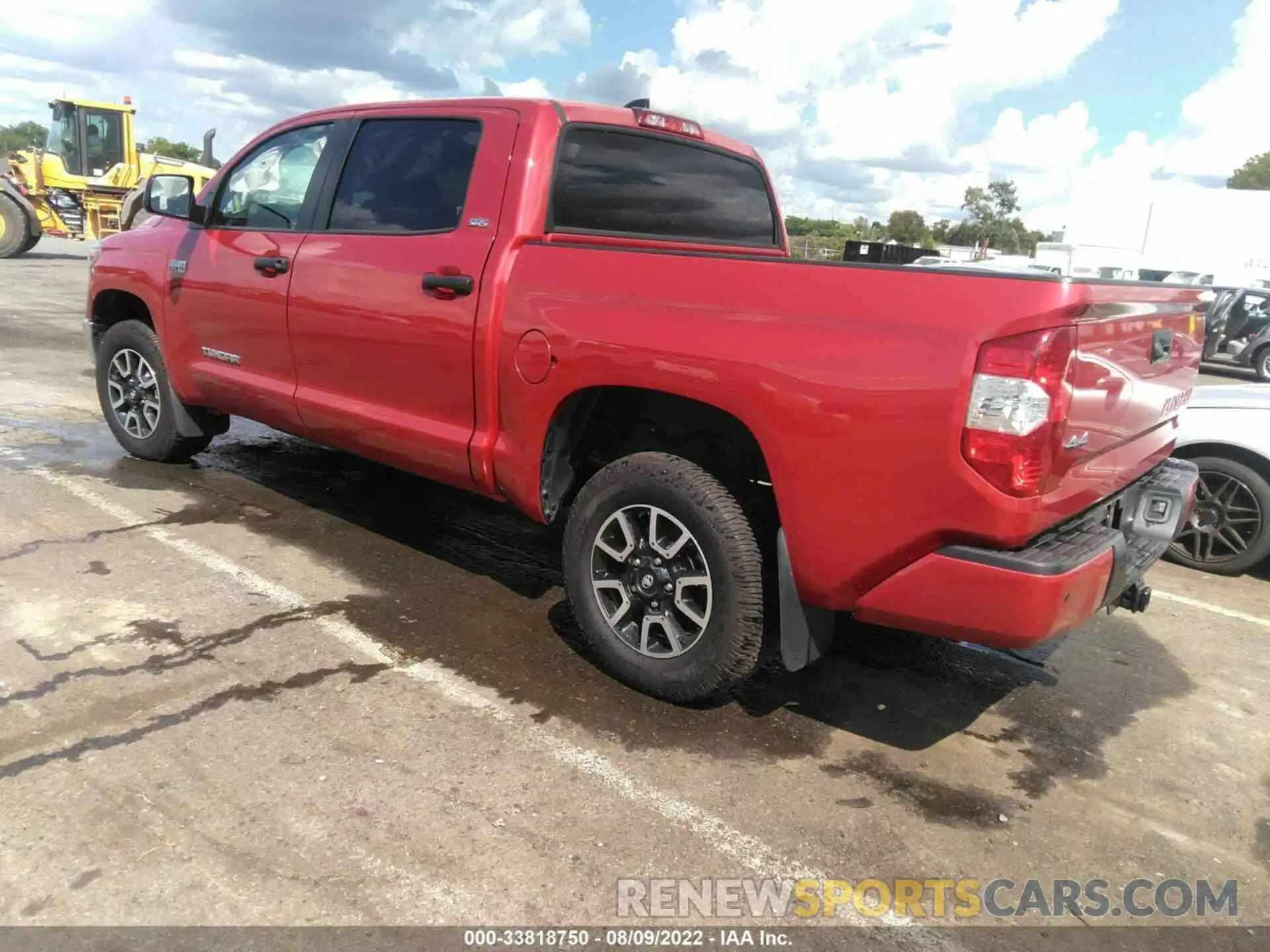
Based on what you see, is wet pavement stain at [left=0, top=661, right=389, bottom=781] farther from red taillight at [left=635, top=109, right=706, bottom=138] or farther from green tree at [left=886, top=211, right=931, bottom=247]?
green tree at [left=886, top=211, right=931, bottom=247]

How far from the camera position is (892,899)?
2.49m

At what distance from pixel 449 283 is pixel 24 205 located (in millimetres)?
20561

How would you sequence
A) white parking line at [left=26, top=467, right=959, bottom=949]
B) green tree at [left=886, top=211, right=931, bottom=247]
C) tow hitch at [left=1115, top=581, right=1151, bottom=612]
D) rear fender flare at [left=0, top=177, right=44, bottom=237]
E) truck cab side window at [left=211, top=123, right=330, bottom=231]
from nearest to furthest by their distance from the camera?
1. white parking line at [left=26, top=467, right=959, bottom=949]
2. tow hitch at [left=1115, top=581, right=1151, bottom=612]
3. truck cab side window at [left=211, top=123, right=330, bottom=231]
4. rear fender flare at [left=0, top=177, right=44, bottom=237]
5. green tree at [left=886, top=211, right=931, bottom=247]

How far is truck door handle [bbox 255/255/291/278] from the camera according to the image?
439 cm

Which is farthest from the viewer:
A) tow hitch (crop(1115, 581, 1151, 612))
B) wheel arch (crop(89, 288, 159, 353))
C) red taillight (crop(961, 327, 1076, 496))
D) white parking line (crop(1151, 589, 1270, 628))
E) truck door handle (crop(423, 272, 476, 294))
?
wheel arch (crop(89, 288, 159, 353))

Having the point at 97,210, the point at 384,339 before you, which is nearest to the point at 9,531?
the point at 384,339

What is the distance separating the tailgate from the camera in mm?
2572

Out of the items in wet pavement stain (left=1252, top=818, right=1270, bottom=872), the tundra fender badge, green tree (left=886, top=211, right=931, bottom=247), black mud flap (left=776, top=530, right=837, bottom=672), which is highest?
green tree (left=886, top=211, right=931, bottom=247)

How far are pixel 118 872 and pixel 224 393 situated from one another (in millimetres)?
3025

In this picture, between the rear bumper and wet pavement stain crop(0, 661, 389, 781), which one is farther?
wet pavement stain crop(0, 661, 389, 781)

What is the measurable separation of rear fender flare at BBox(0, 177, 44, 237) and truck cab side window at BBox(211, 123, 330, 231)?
60.3 ft

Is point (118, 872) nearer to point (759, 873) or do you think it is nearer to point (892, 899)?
point (759, 873)

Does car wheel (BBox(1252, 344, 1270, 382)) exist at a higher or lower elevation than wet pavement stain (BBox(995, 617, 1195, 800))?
higher

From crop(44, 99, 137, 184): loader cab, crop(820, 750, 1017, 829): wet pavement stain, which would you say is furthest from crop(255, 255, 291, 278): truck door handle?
crop(44, 99, 137, 184): loader cab
